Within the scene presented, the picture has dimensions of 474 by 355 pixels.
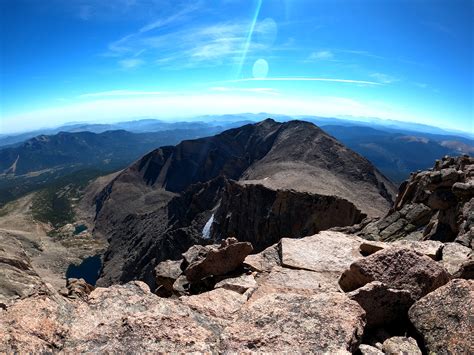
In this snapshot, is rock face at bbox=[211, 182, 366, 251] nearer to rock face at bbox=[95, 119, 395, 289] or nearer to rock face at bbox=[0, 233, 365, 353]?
rock face at bbox=[95, 119, 395, 289]

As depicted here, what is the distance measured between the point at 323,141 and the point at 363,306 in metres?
158

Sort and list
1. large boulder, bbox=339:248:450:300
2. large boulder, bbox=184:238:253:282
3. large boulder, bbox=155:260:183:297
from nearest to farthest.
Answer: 1. large boulder, bbox=339:248:450:300
2. large boulder, bbox=184:238:253:282
3. large boulder, bbox=155:260:183:297

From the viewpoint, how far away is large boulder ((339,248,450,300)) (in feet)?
31.2

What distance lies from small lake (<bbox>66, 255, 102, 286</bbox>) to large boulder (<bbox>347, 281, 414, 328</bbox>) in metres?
155

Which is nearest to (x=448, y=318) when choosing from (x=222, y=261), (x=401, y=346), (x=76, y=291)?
(x=401, y=346)

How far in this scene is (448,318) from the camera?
25.1 ft

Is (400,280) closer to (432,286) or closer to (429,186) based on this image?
(432,286)

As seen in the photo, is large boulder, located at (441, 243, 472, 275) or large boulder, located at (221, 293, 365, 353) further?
large boulder, located at (441, 243, 472, 275)

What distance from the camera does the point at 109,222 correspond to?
198125mm

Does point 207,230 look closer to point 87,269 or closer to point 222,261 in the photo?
point 87,269

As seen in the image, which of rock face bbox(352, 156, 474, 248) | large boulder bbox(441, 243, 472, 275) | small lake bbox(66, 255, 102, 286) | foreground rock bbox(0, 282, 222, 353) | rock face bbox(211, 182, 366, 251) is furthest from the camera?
small lake bbox(66, 255, 102, 286)

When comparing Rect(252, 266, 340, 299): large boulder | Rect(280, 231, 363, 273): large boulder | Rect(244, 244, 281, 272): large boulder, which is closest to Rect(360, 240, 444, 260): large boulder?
Rect(280, 231, 363, 273): large boulder

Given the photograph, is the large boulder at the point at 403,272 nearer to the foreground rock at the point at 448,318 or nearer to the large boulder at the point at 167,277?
the foreground rock at the point at 448,318

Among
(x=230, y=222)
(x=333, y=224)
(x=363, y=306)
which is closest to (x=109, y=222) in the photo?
(x=230, y=222)
